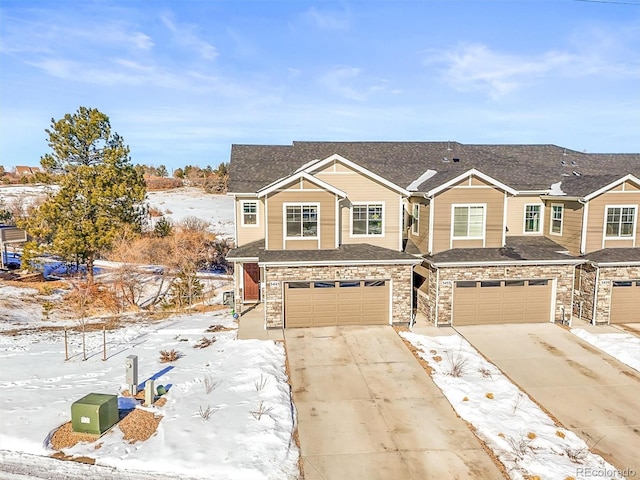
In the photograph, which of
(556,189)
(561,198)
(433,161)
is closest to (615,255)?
(561,198)

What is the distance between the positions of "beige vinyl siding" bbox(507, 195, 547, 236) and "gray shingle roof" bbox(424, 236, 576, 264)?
1.52 m

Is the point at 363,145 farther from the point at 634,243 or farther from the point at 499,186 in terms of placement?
the point at 634,243

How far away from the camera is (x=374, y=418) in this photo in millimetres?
10094

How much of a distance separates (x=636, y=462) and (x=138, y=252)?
63.3 feet

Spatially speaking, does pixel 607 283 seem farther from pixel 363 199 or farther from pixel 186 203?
pixel 186 203

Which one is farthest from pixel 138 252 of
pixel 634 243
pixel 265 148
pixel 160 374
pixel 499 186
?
pixel 634 243

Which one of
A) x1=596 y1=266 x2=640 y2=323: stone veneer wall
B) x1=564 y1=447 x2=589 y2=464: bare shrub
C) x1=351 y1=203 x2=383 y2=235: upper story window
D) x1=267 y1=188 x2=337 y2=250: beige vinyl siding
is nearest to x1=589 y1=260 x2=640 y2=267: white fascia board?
x1=596 y1=266 x2=640 y2=323: stone veneer wall

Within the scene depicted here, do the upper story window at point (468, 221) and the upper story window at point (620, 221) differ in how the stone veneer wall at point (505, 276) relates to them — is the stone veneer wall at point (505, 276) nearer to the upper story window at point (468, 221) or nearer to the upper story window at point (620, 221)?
the upper story window at point (468, 221)

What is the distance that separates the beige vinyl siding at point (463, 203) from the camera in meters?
17.3

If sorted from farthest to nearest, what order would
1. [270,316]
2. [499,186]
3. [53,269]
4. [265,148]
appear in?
1. [53,269]
2. [265,148]
3. [499,186]
4. [270,316]

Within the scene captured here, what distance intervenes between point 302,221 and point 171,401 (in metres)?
8.40

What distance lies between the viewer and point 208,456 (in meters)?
8.38

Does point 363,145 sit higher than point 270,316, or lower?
higher

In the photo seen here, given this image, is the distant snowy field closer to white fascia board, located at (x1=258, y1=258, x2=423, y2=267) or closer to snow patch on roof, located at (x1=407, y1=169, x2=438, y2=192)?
snow patch on roof, located at (x1=407, y1=169, x2=438, y2=192)
